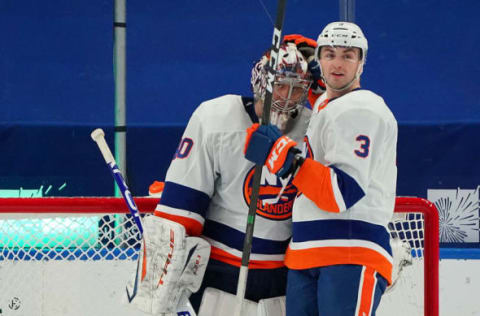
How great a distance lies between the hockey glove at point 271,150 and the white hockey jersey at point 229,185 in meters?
0.16

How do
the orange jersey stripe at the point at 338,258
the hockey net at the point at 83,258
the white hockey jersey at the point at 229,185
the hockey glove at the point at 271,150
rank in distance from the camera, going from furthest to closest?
the hockey net at the point at 83,258 < the white hockey jersey at the point at 229,185 < the orange jersey stripe at the point at 338,258 < the hockey glove at the point at 271,150

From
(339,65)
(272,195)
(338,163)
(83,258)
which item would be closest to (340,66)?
(339,65)

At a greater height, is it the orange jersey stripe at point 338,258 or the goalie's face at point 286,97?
the goalie's face at point 286,97

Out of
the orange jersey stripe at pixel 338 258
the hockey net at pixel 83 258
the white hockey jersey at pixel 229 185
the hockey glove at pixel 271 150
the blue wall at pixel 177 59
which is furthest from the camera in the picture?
the blue wall at pixel 177 59

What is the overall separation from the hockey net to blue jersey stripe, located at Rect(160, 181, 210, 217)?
23cm

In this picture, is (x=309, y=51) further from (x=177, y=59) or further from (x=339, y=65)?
(x=177, y=59)

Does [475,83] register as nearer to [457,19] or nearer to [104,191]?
[457,19]

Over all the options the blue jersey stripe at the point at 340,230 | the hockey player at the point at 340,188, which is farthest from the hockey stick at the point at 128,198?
the blue jersey stripe at the point at 340,230

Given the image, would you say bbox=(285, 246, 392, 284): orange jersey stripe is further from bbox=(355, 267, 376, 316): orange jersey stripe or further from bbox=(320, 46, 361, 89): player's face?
bbox=(320, 46, 361, 89): player's face

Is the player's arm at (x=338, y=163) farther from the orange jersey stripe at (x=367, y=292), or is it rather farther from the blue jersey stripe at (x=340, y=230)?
the orange jersey stripe at (x=367, y=292)

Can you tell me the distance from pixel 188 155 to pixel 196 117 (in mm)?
93

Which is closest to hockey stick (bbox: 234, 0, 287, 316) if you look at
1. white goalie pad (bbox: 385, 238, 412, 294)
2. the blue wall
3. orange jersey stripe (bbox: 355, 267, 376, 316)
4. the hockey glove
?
the hockey glove

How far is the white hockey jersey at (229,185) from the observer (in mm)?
1727

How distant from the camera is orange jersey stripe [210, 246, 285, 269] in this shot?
1.78m
